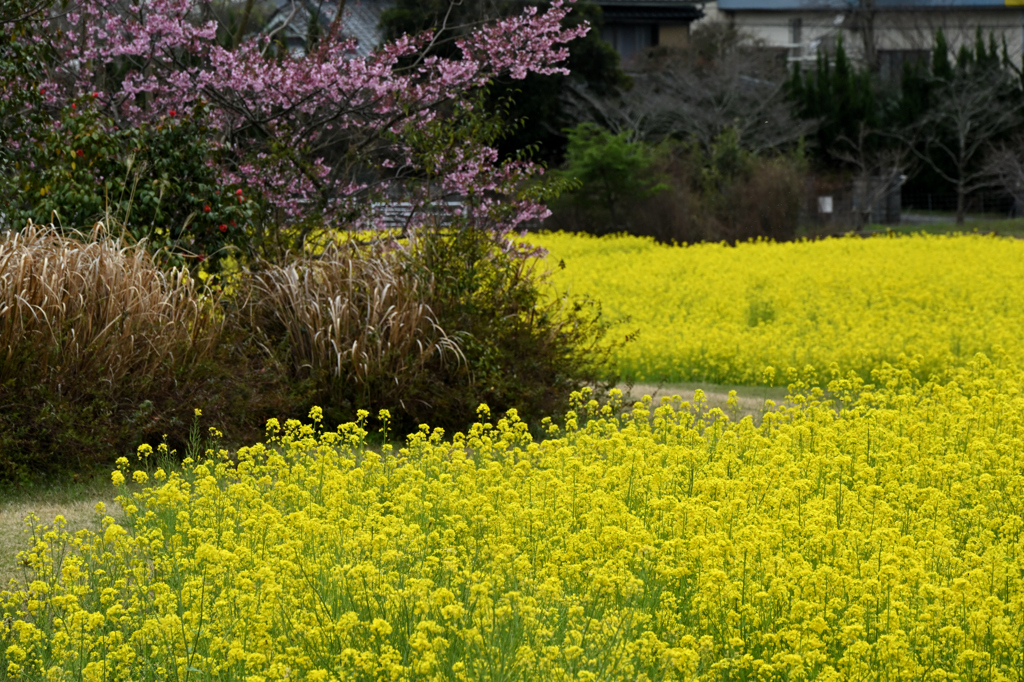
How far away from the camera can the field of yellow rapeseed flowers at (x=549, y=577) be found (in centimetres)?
405

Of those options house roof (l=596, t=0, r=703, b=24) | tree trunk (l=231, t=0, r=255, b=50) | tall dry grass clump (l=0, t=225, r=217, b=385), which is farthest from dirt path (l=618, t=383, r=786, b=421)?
house roof (l=596, t=0, r=703, b=24)

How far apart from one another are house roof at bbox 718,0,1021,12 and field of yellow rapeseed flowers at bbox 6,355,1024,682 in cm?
4103

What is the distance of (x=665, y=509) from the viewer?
548 cm

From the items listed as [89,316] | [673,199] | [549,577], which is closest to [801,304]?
[89,316]

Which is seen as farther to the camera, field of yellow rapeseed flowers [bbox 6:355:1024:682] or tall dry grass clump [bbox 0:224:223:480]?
tall dry grass clump [bbox 0:224:223:480]

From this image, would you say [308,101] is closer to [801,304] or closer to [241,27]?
[241,27]

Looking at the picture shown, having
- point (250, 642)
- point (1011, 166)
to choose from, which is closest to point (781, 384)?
point (250, 642)

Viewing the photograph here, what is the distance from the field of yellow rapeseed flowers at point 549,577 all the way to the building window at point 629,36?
3805 cm

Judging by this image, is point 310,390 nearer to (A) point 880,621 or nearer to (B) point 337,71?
(B) point 337,71

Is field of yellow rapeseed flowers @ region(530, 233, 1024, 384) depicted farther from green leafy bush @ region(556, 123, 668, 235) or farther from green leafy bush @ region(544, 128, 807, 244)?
green leafy bush @ region(556, 123, 668, 235)

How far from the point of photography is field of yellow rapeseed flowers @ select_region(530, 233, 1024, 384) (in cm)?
1194

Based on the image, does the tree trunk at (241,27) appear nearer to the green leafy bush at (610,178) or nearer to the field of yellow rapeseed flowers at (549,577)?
the field of yellow rapeseed flowers at (549,577)

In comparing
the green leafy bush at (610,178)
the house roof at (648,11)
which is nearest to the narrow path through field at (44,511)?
the green leafy bush at (610,178)

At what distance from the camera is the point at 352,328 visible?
8703mm
